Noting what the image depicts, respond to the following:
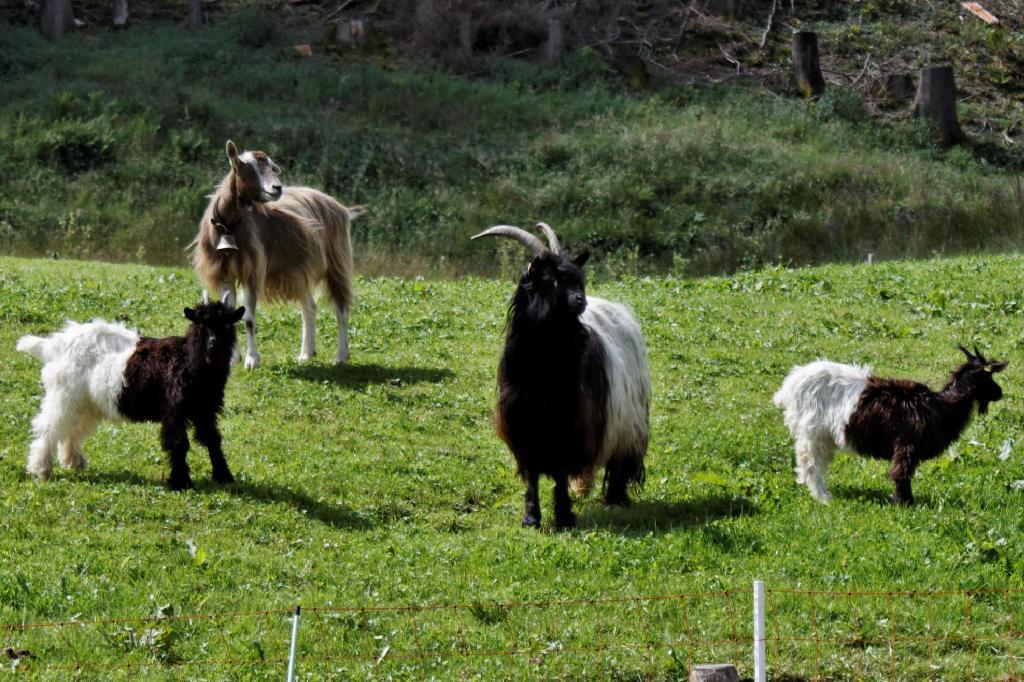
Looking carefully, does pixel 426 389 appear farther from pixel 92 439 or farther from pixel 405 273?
pixel 405 273

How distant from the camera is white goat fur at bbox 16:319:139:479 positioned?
1009 centimetres

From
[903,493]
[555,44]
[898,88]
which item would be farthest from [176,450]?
[898,88]

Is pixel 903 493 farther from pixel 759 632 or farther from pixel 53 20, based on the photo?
pixel 53 20

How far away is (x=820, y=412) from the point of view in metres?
10.5

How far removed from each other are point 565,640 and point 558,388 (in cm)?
256

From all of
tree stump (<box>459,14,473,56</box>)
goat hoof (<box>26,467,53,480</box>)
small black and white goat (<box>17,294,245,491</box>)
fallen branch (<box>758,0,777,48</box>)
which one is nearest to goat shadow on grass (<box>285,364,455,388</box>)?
small black and white goat (<box>17,294,245,491</box>)

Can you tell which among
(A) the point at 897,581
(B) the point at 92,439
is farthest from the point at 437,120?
(A) the point at 897,581

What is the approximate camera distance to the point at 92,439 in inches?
445

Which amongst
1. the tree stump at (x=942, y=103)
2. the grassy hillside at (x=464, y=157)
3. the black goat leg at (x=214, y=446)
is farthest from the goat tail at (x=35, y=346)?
the tree stump at (x=942, y=103)

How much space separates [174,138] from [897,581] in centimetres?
2402

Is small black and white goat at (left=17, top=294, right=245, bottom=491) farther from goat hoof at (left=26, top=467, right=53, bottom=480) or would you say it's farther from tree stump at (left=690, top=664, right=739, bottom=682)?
Answer: tree stump at (left=690, top=664, right=739, bottom=682)

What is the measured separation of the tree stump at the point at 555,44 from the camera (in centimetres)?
3728

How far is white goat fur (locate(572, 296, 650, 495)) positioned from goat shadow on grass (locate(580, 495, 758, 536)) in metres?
0.38

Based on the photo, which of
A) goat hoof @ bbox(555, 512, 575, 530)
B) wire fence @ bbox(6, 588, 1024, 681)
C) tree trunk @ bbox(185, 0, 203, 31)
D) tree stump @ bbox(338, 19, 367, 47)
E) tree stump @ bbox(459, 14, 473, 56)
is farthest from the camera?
tree trunk @ bbox(185, 0, 203, 31)
